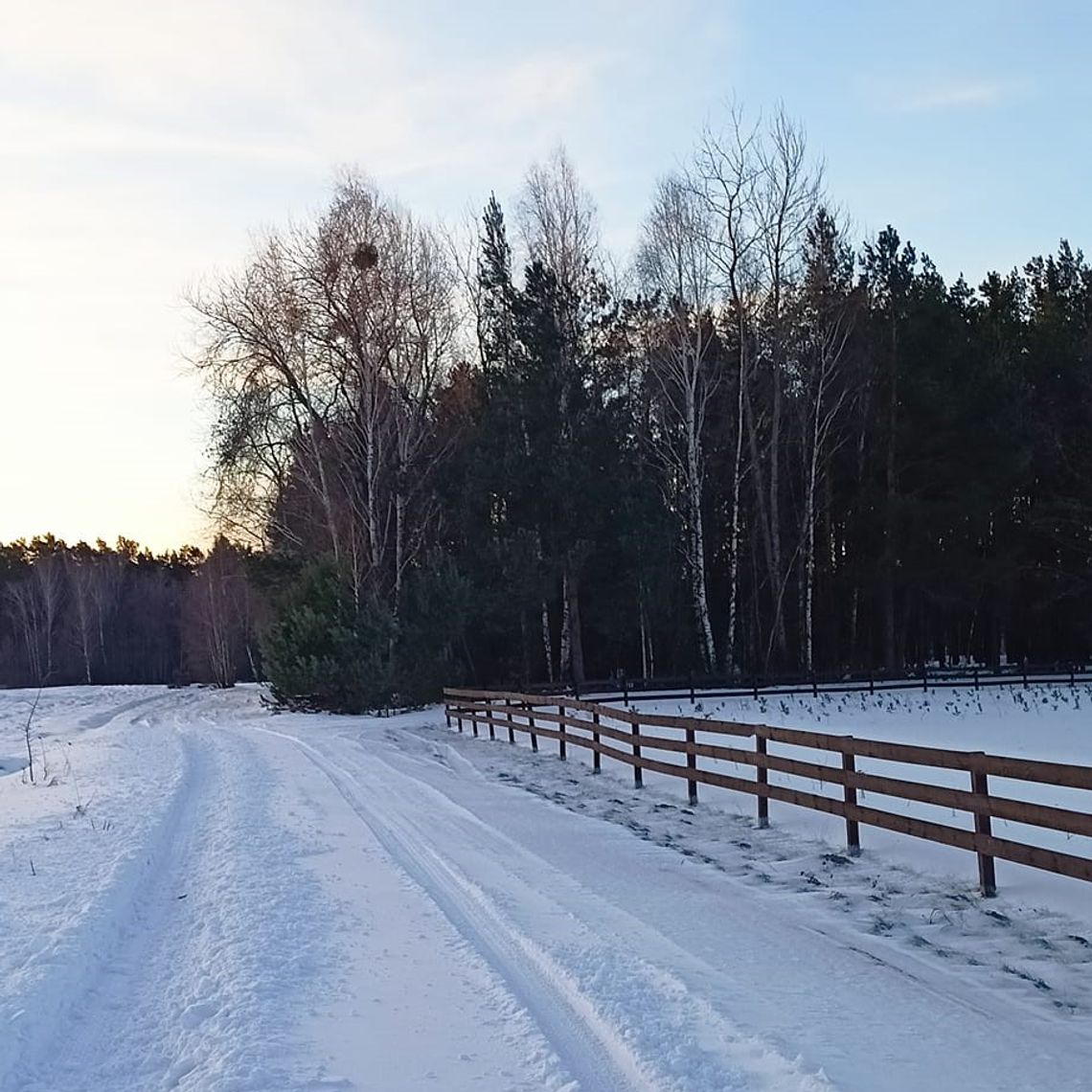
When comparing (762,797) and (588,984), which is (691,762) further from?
(588,984)

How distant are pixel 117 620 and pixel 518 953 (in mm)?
109103

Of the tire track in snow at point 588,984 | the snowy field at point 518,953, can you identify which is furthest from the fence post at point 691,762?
the tire track in snow at point 588,984

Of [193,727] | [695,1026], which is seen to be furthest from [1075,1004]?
[193,727]

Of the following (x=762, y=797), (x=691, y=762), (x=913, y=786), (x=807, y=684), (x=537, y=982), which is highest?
(x=807, y=684)

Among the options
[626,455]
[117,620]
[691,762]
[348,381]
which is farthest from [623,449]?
[117,620]

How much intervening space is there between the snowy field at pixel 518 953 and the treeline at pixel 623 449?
23092 millimetres

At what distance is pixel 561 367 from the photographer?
39062 millimetres

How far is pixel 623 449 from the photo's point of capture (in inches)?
1609

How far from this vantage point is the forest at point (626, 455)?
3659cm

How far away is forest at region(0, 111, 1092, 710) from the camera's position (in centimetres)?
3659

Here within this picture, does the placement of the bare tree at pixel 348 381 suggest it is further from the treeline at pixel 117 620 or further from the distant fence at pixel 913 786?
the treeline at pixel 117 620

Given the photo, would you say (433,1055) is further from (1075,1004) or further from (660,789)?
(660,789)

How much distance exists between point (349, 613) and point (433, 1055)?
30143mm

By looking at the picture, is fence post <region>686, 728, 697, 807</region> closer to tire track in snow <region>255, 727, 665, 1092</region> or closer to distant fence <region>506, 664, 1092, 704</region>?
tire track in snow <region>255, 727, 665, 1092</region>
